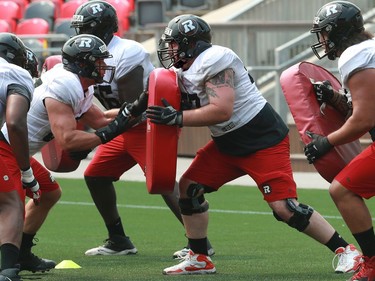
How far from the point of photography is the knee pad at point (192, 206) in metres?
8.22

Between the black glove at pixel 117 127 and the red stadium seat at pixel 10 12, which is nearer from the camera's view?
the black glove at pixel 117 127

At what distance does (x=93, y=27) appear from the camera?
30.1 ft

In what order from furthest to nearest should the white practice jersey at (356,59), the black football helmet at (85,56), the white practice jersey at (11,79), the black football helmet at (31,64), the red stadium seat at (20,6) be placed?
the red stadium seat at (20,6)
the black football helmet at (31,64)
the black football helmet at (85,56)
the white practice jersey at (11,79)
the white practice jersey at (356,59)

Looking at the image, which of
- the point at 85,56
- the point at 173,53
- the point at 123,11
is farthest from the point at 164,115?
the point at 123,11

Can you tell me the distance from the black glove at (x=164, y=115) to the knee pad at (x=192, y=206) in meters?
0.73

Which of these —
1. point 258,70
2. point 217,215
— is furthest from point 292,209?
point 258,70

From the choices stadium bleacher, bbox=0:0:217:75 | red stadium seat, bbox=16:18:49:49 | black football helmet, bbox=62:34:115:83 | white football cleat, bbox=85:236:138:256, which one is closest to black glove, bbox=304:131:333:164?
black football helmet, bbox=62:34:115:83

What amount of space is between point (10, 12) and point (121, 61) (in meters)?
13.7

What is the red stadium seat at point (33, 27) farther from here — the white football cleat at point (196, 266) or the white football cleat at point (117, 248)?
the white football cleat at point (196, 266)

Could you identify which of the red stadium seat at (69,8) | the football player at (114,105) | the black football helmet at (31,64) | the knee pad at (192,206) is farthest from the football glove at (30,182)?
the red stadium seat at (69,8)

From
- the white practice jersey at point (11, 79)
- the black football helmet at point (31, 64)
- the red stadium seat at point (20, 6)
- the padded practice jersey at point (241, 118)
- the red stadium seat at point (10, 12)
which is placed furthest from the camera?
the red stadium seat at point (20, 6)

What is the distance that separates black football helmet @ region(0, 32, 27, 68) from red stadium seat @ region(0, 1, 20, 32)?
14.7 metres

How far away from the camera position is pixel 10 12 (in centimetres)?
2242

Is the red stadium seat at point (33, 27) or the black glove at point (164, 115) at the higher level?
the black glove at point (164, 115)
